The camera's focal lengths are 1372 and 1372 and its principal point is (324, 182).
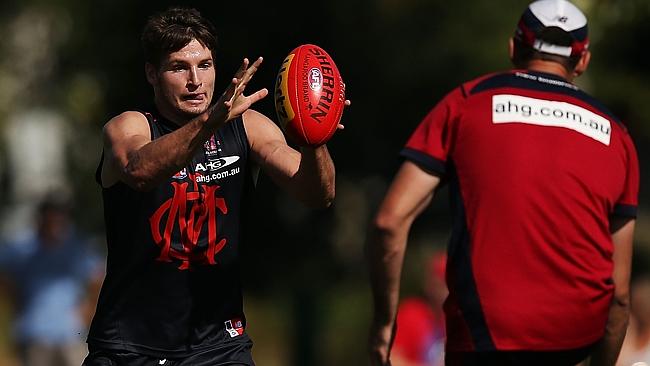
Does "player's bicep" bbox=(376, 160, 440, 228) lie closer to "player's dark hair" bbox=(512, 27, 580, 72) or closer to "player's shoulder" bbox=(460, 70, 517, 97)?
"player's shoulder" bbox=(460, 70, 517, 97)

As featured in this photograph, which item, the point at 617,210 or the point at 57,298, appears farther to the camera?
the point at 57,298

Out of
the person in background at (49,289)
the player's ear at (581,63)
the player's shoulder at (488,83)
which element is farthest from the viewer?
the person in background at (49,289)

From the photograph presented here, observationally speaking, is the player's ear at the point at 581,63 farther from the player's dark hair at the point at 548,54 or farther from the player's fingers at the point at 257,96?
the player's fingers at the point at 257,96

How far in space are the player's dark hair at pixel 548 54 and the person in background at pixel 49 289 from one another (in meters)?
7.83

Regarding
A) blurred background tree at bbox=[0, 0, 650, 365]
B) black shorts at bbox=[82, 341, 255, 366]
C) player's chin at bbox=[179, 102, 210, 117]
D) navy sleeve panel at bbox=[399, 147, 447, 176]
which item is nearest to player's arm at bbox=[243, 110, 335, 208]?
player's chin at bbox=[179, 102, 210, 117]

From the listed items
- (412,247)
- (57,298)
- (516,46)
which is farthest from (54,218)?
(412,247)

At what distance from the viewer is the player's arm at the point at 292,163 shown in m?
6.09

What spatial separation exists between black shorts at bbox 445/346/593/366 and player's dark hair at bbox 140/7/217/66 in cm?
195

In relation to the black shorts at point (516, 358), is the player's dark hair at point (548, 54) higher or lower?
higher

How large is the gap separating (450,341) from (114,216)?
171cm

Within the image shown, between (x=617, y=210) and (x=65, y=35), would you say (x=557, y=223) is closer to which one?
(x=617, y=210)

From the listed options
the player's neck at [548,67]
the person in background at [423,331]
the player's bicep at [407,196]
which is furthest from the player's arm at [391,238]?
the person in background at [423,331]

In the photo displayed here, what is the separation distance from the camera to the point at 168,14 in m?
6.36

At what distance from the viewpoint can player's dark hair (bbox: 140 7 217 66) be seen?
6.25 meters
